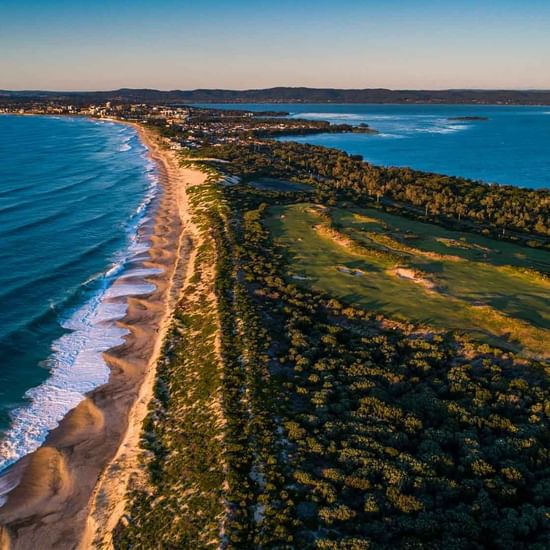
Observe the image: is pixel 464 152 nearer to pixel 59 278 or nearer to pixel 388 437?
pixel 59 278

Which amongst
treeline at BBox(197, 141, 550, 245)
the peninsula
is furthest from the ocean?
treeline at BBox(197, 141, 550, 245)

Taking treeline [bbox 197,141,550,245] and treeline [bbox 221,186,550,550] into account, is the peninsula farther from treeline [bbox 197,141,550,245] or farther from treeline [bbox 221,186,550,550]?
treeline [bbox 197,141,550,245]

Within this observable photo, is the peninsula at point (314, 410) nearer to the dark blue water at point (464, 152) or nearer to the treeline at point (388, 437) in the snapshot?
the treeline at point (388, 437)

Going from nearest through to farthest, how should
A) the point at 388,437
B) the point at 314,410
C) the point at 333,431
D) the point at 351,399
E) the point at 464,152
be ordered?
1. the point at 388,437
2. the point at 333,431
3. the point at 314,410
4. the point at 351,399
5. the point at 464,152

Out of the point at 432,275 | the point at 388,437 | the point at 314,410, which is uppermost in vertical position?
the point at 432,275

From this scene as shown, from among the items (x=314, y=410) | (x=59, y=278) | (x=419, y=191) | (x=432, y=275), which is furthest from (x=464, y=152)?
(x=314, y=410)

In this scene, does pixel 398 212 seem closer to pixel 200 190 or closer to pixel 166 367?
pixel 200 190

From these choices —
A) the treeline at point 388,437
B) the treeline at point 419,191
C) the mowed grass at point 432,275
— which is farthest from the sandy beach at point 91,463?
the treeline at point 419,191
